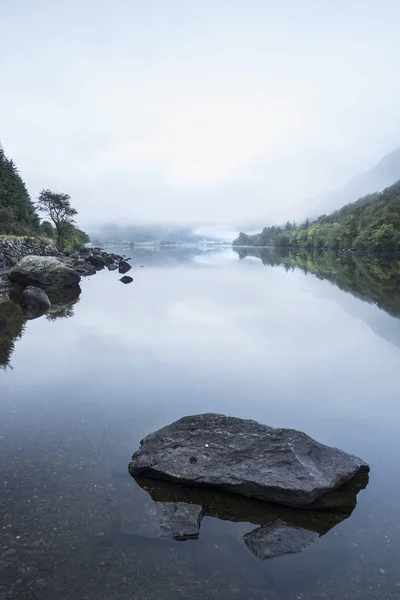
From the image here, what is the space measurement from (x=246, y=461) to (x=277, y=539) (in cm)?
158

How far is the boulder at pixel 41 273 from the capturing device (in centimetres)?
3119

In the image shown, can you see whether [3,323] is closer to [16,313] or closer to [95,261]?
[16,313]

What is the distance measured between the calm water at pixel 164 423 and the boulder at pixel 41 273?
6.97m

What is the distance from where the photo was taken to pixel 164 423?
9773 mm

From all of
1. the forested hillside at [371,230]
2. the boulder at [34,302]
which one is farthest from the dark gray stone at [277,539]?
the forested hillside at [371,230]

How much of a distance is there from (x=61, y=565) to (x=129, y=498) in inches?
65.3

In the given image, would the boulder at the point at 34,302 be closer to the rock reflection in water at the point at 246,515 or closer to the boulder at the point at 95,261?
the rock reflection in water at the point at 246,515

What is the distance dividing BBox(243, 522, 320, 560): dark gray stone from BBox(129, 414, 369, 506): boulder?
1.83ft

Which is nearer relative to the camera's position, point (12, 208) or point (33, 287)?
point (33, 287)

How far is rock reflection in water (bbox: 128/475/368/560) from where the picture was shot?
5.80 m

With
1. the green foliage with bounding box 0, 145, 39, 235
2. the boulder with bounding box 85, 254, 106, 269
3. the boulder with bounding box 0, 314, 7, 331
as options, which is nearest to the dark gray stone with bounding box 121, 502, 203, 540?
the boulder with bounding box 0, 314, 7, 331

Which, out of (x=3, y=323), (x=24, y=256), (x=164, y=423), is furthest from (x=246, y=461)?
(x=24, y=256)

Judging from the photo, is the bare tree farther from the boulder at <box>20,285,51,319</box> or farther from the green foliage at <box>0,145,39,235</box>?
the boulder at <box>20,285,51,319</box>

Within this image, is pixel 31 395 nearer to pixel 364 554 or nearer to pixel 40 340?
pixel 40 340
